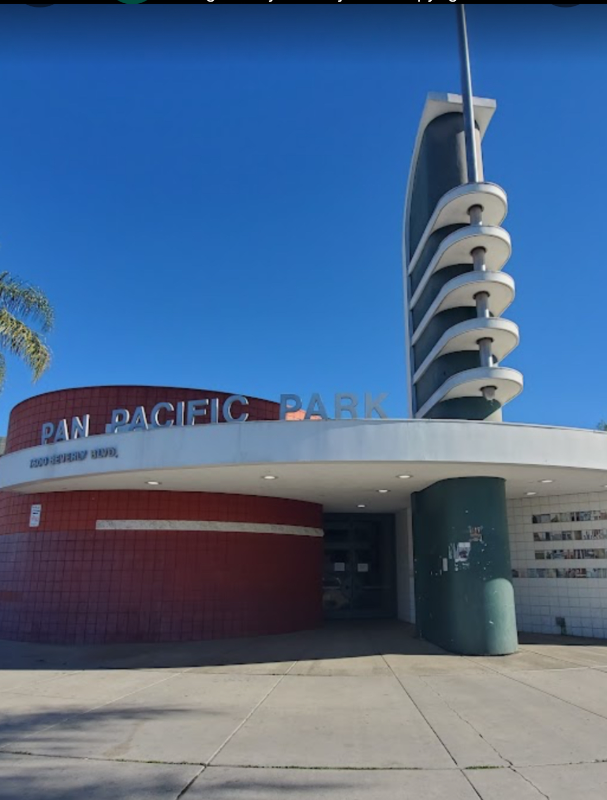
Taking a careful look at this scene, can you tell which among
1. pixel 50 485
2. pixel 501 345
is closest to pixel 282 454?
pixel 50 485

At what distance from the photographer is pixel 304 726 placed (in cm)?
722

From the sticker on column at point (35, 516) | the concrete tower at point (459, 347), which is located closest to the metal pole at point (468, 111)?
the concrete tower at point (459, 347)

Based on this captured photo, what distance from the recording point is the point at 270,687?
9609 mm

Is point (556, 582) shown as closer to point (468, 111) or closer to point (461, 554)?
point (461, 554)

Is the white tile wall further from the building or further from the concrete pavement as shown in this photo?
the concrete pavement

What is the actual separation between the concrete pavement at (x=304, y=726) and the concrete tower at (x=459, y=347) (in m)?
1.33

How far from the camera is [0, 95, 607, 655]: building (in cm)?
1146

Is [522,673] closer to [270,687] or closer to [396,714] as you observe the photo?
[396,714]

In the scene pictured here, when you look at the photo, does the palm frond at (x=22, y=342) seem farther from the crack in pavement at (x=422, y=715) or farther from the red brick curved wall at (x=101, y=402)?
the crack in pavement at (x=422, y=715)

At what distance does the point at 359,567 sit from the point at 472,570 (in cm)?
851

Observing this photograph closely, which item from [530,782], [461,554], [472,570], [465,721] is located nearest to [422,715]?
[465,721]

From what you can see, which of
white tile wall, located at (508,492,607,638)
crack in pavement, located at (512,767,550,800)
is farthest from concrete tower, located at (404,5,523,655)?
crack in pavement, located at (512,767,550,800)

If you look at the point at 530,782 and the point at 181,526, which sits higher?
the point at 181,526

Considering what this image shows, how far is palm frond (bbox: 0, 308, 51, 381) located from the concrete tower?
37.0ft
